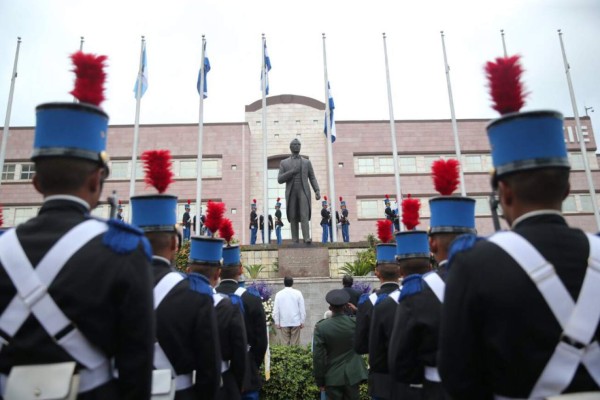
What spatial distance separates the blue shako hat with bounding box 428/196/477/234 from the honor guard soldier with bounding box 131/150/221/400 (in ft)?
5.49

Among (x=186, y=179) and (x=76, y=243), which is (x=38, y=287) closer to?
(x=76, y=243)

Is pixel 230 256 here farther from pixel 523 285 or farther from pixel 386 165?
pixel 386 165

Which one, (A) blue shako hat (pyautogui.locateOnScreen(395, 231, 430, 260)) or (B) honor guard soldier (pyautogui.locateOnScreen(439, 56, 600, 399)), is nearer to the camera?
(B) honor guard soldier (pyautogui.locateOnScreen(439, 56, 600, 399))

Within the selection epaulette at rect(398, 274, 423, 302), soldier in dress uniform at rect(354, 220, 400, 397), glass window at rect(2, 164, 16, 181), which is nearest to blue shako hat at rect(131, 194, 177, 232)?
epaulette at rect(398, 274, 423, 302)

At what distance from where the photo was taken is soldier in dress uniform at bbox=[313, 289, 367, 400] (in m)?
6.12

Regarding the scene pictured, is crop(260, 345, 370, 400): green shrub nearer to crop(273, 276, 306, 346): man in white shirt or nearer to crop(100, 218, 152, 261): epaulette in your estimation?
crop(273, 276, 306, 346): man in white shirt

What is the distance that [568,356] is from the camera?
71.0 inches

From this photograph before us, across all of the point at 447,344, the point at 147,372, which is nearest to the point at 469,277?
the point at 447,344

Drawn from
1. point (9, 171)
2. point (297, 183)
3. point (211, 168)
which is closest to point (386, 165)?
point (211, 168)

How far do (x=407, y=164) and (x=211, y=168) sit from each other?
41.2ft

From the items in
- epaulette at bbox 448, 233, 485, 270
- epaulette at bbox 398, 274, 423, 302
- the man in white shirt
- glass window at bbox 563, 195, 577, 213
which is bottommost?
the man in white shirt

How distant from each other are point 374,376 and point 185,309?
267 centimetres

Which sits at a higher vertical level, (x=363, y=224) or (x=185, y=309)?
(x=363, y=224)

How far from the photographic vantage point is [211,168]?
1246 inches
